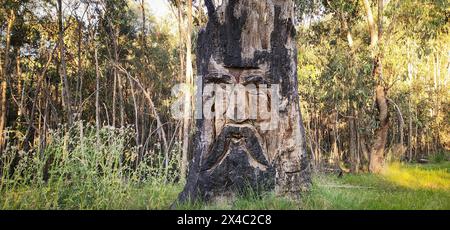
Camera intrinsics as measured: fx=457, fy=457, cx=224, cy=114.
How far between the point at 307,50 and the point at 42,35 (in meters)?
9.58

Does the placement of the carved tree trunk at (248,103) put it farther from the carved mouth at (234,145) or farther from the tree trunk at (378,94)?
the tree trunk at (378,94)

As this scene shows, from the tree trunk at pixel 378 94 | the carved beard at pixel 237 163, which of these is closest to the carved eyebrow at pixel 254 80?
the carved beard at pixel 237 163

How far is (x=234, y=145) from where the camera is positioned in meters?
4.75

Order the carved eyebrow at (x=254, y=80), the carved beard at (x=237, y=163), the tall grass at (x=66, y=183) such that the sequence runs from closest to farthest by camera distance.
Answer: the tall grass at (x=66, y=183) < the carved beard at (x=237, y=163) < the carved eyebrow at (x=254, y=80)

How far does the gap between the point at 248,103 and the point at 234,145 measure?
18.9 inches

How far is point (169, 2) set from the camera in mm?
15211

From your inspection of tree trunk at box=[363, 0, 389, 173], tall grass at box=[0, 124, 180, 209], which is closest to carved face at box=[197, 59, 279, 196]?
tall grass at box=[0, 124, 180, 209]

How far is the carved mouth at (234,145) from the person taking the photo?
472cm

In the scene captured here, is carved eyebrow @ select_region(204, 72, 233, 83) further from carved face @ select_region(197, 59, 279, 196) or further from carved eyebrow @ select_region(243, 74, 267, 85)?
carved eyebrow @ select_region(243, 74, 267, 85)

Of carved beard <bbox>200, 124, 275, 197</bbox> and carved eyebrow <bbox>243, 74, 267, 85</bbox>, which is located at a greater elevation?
carved eyebrow <bbox>243, 74, 267, 85</bbox>

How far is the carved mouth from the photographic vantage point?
472cm

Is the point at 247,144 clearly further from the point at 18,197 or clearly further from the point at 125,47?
the point at 125,47

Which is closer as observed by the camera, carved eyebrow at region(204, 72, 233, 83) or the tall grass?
the tall grass
